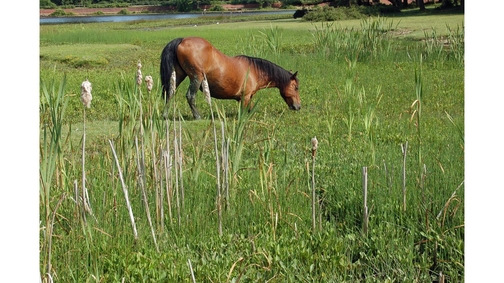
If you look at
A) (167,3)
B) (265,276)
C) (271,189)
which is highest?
(167,3)

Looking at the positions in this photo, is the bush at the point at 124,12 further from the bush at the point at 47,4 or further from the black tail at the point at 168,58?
the black tail at the point at 168,58

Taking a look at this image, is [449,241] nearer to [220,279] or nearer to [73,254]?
[220,279]

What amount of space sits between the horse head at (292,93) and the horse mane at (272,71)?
29 millimetres

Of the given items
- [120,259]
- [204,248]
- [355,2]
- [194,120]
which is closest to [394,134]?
[194,120]

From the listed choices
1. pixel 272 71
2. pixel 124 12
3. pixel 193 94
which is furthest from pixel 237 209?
pixel 272 71

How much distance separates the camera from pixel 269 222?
2.96 m

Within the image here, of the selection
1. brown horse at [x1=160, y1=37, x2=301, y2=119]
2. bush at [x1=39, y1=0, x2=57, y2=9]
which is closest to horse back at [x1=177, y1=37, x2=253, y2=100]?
brown horse at [x1=160, y1=37, x2=301, y2=119]

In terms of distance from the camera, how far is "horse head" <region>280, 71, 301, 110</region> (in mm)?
6156

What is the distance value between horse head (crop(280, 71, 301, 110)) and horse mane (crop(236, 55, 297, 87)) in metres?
0.03

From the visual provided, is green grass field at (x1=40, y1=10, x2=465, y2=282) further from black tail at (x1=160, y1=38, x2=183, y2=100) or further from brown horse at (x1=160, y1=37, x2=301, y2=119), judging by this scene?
brown horse at (x1=160, y1=37, x2=301, y2=119)

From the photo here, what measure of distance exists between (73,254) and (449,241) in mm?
1418

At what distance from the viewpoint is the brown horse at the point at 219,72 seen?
19.1 feet

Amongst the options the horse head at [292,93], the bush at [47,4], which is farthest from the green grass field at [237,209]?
the horse head at [292,93]

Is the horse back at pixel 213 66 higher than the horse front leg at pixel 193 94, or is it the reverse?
the horse back at pixel 213 66
